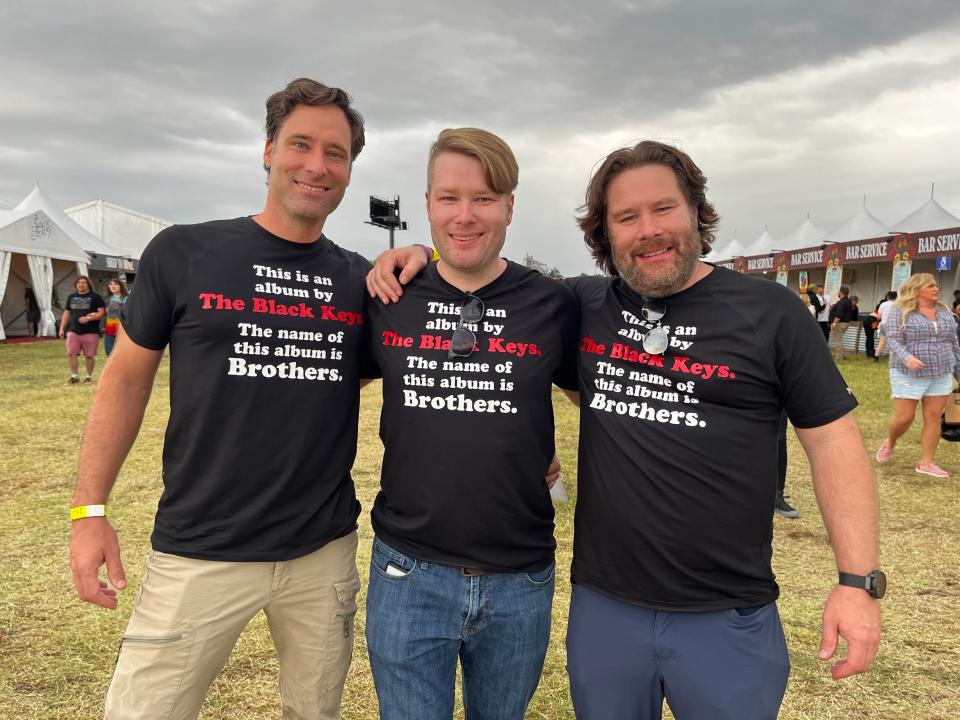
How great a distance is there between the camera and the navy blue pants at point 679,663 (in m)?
1.70

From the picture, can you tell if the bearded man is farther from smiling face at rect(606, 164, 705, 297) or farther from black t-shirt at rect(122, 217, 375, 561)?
black t-shirt at rect(122, 217, 375, 561)

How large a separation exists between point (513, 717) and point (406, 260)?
1540 millimetres

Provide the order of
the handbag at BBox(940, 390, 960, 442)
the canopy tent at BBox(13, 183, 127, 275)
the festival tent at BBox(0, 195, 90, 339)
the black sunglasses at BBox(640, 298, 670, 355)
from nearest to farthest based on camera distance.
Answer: the black sunglasses at BBox(640, 298, 670, 355)
the handbag at BBox(940, 390, 960, 442)
the festival tent at BBox(0, 195, 90, 339)
the canopy tent at BBox(13, 183, 127, 275)

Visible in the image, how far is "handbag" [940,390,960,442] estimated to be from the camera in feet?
20.1

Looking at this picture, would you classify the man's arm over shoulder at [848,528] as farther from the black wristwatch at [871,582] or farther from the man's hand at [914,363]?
the man's hand at [914,363]

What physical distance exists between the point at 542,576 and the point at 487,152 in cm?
136

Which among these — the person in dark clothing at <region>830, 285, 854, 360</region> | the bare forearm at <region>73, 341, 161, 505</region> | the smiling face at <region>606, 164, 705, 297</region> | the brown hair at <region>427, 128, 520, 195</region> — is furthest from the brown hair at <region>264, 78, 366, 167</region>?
the person in dark clothing at <region>830, 285, 854, 360</region>

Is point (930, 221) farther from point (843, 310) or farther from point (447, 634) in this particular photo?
point (447, 634)

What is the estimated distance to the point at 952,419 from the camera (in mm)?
6148

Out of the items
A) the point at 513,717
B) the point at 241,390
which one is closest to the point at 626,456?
the point at 513,717

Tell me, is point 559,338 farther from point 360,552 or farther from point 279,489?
point 360,552

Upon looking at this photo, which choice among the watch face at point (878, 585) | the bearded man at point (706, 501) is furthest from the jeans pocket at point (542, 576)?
the watch face at point (878, 585)

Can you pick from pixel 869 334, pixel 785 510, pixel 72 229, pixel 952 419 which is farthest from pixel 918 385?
pixel 72 229

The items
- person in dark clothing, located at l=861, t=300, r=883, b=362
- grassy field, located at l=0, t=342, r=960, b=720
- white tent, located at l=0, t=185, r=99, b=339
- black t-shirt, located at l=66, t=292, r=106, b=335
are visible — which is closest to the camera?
grassy field, located at l=0, t=342, r=960, b=720
